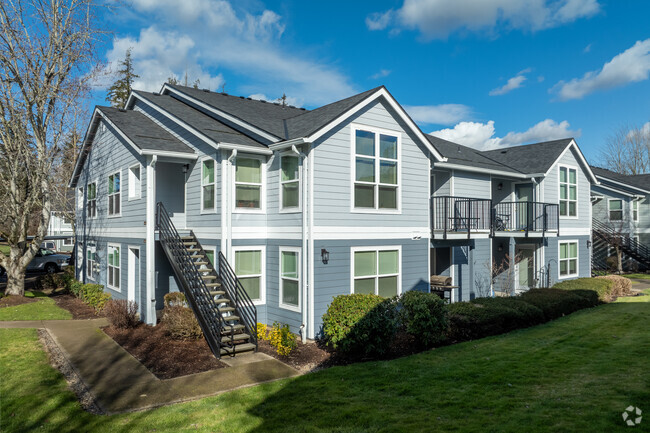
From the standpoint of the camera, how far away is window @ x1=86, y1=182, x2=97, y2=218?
62.0ft

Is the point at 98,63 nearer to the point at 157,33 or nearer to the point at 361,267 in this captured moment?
the point at 157,33

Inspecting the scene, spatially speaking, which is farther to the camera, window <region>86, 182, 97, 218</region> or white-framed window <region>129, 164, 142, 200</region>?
window <region>86, 182, 97, 218</region>

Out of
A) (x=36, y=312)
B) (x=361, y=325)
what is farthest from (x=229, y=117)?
(x=36, y=312)

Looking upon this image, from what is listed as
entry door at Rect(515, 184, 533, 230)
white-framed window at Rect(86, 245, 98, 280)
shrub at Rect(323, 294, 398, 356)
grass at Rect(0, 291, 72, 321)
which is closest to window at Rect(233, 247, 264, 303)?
shrub at Rect(323, 294, 398, 356)

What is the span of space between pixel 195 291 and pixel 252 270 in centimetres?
194

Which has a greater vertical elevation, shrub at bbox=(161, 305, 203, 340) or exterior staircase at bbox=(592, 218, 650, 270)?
exterior staircase at bbox=(592, 218, 650, 270)

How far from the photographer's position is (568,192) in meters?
20.1

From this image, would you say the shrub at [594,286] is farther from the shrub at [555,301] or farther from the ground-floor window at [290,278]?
the ground-floor window at [290,278]

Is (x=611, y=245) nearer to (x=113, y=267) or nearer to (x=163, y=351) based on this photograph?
(x=163, y=351)

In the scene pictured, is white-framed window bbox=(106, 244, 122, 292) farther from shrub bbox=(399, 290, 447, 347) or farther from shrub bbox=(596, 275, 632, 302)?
shrub bbox=(596, 275, 632, 302)

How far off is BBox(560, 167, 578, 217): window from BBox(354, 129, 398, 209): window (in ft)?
36.4

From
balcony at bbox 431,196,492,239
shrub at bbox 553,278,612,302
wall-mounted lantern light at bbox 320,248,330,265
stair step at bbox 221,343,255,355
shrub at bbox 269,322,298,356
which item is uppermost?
balcony at bbox 431,196,492,239

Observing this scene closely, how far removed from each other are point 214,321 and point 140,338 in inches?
109

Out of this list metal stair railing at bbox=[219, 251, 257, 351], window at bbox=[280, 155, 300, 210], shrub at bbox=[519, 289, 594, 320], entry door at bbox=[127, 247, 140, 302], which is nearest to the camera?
metal stair railing at bbox=[219, 251, 257, 351]
